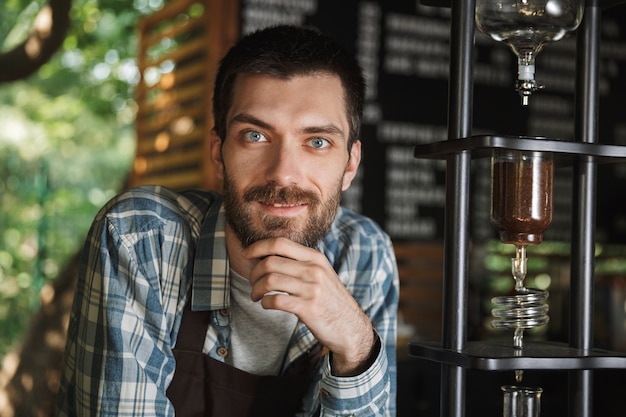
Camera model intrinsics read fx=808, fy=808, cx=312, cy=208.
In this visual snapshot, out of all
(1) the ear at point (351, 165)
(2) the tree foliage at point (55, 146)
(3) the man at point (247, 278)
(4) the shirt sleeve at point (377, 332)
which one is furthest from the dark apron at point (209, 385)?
(2) the tree foliage at point (55, 146)

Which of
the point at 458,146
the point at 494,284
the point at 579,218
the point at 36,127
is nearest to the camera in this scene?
the point at 458,146

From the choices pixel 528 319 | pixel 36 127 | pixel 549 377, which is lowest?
pixel 549 377

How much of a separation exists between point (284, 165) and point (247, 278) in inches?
12.9

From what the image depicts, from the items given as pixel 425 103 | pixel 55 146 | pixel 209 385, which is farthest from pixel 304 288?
pixel 55 146

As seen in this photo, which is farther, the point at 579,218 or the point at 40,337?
the point at 40,337

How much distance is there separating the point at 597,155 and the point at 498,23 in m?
0.25

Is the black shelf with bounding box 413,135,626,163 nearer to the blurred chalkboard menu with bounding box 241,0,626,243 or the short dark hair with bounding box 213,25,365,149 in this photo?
the short dark hair with bounding box 213,25,365,149

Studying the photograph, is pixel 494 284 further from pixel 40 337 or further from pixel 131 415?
pixel 131 415

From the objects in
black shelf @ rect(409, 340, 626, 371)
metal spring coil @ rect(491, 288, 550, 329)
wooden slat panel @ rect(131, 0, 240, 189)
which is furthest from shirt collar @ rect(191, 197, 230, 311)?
wooden slat panel @ rect(131, 0, 240, 189)

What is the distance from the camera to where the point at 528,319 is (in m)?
1.24

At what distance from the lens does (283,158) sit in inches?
55.7

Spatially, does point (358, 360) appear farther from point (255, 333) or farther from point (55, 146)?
point (55, 146)

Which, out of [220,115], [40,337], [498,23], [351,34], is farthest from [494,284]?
[498,23]

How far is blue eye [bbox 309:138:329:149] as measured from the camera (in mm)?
1481
